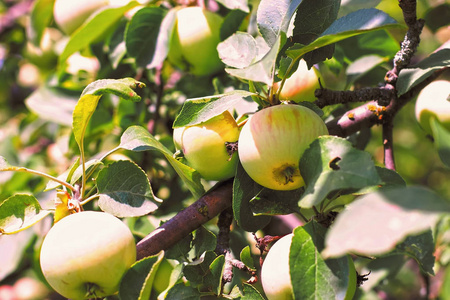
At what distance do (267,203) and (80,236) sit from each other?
29cm

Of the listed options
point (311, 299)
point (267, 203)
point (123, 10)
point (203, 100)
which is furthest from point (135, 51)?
point (311, 299)

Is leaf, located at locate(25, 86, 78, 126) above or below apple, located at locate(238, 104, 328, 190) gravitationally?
below

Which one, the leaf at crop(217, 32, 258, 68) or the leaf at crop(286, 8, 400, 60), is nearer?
the leaf at crop(286, 8, 400, 60)

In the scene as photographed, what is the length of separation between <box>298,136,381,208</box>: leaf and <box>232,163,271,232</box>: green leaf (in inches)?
5.6

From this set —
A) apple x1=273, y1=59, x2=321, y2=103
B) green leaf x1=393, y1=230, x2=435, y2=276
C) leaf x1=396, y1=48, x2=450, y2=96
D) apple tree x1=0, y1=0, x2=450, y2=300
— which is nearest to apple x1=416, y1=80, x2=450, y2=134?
apple tree x1=0, y1=0, x2=450, y2=300

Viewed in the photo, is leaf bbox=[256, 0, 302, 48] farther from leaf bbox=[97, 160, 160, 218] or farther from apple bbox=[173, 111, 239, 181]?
leaf bbox=[97, 160, 160, 218]

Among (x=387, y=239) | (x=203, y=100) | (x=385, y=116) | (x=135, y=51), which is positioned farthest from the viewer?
(x=135, y=51)

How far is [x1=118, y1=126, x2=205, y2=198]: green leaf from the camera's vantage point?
73cm

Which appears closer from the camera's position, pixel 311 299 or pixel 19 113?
pixel 311 299

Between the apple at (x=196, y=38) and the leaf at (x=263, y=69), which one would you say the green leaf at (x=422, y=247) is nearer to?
the leaf at (x=263, y=69)

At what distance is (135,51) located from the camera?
114 cm

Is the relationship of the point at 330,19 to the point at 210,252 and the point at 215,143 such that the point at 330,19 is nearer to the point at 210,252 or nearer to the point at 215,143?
the point at 215,143

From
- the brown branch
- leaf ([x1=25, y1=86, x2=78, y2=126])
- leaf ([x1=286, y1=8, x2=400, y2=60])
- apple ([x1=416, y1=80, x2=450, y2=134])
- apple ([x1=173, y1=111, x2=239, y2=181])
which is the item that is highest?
leaf ([x1=286, y1=8, x2=400, y2=60])

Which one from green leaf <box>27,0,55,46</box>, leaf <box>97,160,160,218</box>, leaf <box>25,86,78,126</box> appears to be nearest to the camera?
leaf <box>97,160,160,218</box>
